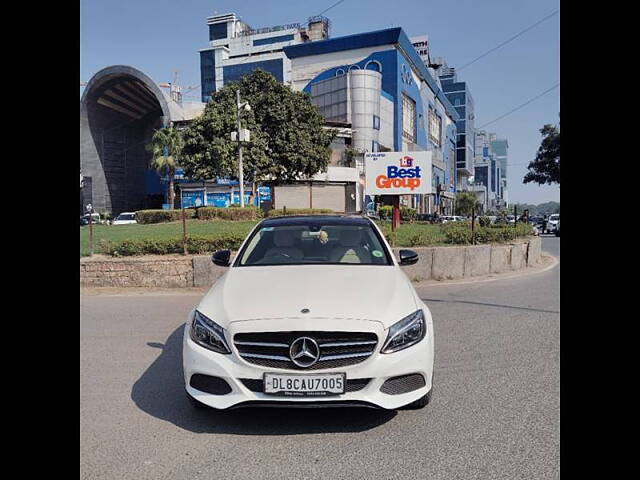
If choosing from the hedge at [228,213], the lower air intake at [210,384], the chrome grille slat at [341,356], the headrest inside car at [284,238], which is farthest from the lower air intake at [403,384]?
the hedge at [228,213]

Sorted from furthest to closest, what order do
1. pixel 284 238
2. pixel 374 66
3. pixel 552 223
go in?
pixel 374 66, pixel 552 223, pixel 284 238

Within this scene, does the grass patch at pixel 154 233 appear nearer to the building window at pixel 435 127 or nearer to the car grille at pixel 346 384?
the car grille at pixel 346 384

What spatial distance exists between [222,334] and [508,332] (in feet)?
14.0

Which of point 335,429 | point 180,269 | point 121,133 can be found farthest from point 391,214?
point 121,133

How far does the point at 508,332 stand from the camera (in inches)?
252

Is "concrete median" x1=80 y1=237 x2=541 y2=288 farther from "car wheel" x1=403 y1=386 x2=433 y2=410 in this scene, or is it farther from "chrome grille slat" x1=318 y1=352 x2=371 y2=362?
"chrome grille slat" x1=318 y1=352 x2=371 y2=362

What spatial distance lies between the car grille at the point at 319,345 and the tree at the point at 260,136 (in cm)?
3298

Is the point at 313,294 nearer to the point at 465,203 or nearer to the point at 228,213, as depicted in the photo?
the point at 228,213

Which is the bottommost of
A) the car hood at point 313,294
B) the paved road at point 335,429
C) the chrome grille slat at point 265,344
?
the paved road at point 335,429

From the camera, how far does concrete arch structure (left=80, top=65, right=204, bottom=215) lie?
184 feet

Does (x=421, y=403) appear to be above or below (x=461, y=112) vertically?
below

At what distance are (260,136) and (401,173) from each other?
21.2 metres

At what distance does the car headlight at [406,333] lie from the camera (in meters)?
3.37

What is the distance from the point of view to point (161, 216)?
33156mm
